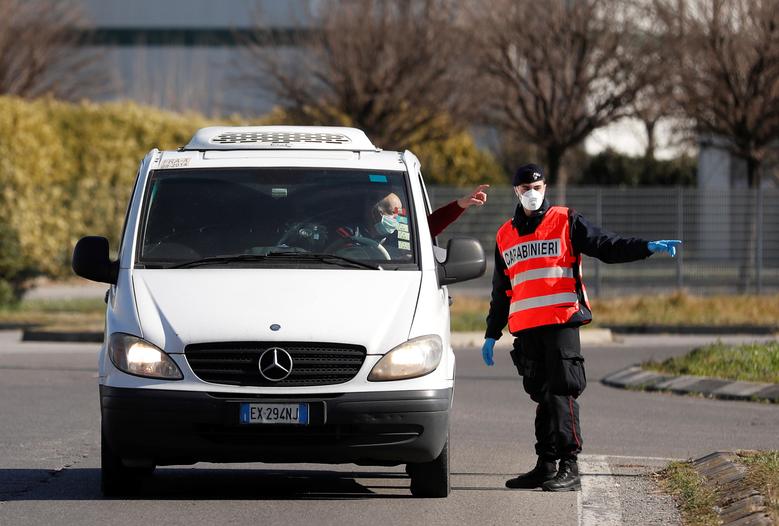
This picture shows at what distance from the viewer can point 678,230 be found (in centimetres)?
3111

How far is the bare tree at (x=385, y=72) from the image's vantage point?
3291cm

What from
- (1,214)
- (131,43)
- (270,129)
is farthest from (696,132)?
(131,43)

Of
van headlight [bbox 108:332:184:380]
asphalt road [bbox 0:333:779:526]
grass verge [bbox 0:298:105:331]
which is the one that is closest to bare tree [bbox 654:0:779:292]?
grass verge [bbox 0:298:105:331]

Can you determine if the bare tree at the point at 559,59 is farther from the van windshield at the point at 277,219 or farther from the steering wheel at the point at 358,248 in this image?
the steering wheel at the point at 358,248

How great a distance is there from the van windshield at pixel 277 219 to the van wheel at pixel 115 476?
1082mm

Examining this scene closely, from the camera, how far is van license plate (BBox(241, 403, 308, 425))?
822cm

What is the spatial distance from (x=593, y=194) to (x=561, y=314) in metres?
21.9

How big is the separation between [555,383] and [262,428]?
1766mm

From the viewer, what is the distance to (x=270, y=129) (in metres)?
10.4

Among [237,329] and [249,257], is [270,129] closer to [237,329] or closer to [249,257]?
[249,257]

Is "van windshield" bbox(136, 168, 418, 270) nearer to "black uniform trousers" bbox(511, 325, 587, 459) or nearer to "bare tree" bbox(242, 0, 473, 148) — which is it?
"black uniform trousers" bbox(511, 325, 587, 459)

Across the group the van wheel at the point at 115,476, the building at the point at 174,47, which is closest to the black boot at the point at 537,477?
the van wheel at the point at 115,476

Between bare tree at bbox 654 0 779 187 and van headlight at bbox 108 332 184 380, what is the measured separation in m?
24.4

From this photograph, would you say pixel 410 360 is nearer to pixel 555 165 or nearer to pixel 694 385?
pixel 694 385
